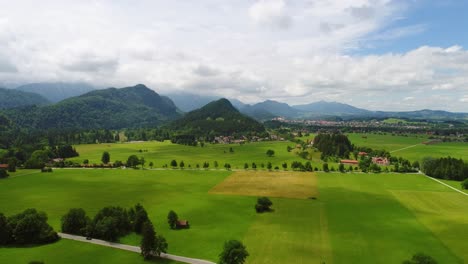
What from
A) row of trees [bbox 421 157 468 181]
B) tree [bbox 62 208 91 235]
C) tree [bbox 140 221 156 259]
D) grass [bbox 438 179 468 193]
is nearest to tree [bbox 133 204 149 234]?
tree [bbox 62 208 91 235]

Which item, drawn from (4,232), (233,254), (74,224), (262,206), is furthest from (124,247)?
(262,206)

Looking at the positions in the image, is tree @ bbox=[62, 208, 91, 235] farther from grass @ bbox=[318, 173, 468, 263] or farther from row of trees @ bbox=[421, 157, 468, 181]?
row of trees @ bbox=[421, 157, 468, 181]

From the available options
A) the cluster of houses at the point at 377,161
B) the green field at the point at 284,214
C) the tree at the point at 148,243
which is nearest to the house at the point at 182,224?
the green field at the point at 284,214

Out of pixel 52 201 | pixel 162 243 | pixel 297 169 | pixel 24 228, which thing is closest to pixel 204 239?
pixel 162 243

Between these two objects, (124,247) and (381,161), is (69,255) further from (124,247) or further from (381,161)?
(381,161)

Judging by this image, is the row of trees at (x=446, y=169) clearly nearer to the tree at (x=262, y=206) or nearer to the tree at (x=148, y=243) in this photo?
the tree at (x=262, y=206)
